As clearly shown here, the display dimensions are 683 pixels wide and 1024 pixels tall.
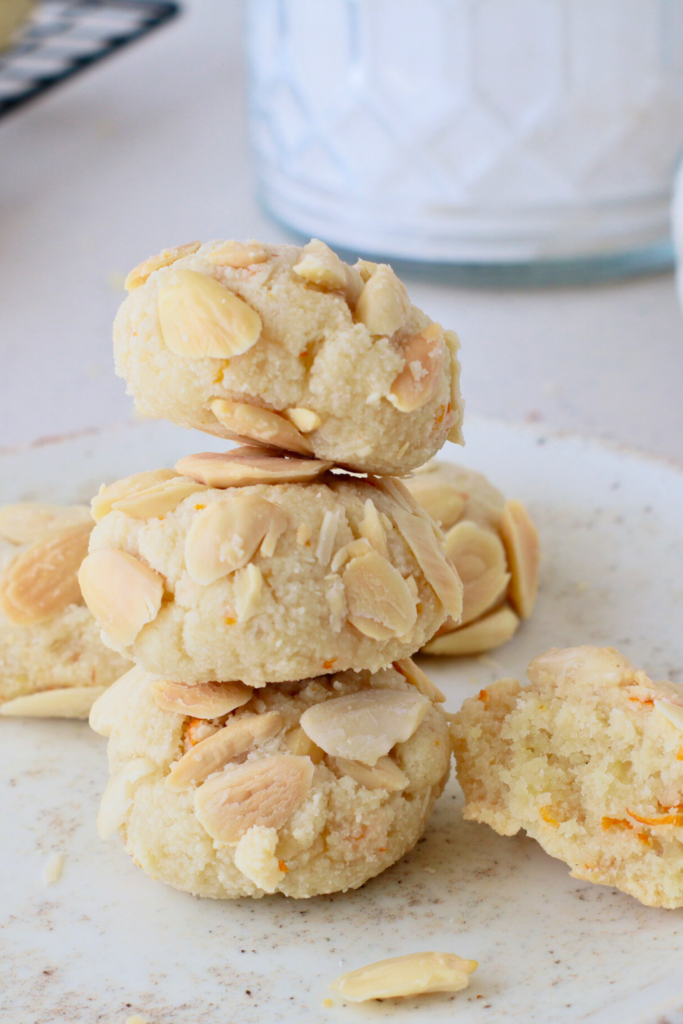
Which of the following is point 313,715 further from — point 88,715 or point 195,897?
point 88,715

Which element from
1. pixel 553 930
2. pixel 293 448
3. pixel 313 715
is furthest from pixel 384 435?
pixel 553 930

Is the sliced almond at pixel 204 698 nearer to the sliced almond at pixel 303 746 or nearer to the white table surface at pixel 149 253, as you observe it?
the sliced almond at pixel 303 746

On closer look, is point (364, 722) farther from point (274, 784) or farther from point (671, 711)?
point (671, 711)

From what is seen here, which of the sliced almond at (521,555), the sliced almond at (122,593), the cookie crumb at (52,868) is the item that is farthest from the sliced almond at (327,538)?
the sliced almond at (521,555)

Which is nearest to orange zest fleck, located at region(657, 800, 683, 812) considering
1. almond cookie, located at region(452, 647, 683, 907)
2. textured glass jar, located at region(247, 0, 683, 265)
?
almond cookie, located at region(452, 647, 683, 907)

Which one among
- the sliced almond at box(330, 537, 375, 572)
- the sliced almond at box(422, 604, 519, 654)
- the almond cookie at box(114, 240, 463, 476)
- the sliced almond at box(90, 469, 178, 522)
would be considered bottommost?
the sliced almond at box(422, 604, 519, 654)

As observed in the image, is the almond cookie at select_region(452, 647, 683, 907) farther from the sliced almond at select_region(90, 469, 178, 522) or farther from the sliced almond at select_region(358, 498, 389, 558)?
the sliced almond at select_region(90, 469, 178, 522)

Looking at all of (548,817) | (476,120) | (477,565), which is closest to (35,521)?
(477,565)

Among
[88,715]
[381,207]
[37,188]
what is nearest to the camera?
[88,715]
